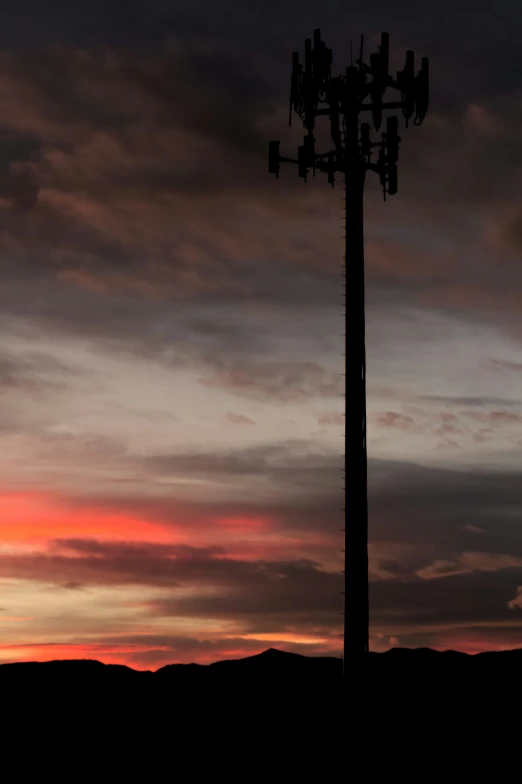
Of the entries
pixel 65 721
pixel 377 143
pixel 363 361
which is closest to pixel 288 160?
pixel 377 143

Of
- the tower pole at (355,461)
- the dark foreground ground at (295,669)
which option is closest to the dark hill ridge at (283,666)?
the dark foreground ground at (295,669)

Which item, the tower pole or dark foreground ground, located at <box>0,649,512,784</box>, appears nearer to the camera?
the tower pole

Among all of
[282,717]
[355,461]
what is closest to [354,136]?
[355,461]

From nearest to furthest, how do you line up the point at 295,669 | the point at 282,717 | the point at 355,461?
the point at 355,461
the point at 282,717
the point at 295,669

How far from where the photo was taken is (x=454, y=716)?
5053 centimetres

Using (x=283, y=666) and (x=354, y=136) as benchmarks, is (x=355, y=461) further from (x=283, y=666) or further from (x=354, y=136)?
(x=283, y=666)

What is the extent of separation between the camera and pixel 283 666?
64.5 metres

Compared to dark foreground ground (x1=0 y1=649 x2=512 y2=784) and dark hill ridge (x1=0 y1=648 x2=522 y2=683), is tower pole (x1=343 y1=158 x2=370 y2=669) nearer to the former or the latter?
dark foreground ground (x1=0 y1=649 x2=512 y2=784)

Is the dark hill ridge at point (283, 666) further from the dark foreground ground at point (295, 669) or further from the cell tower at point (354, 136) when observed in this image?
the cell tower at point (354, 136)

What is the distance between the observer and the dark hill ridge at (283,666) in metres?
61.0

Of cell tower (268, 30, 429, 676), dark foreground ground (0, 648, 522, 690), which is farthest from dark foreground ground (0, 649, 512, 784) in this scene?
cell tower (268, 30, 429, 676)

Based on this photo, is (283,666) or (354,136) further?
(283,666)

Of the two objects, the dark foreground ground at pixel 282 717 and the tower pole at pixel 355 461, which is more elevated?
the tower pole at pixel 355 461

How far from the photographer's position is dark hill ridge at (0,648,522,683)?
61.0m
